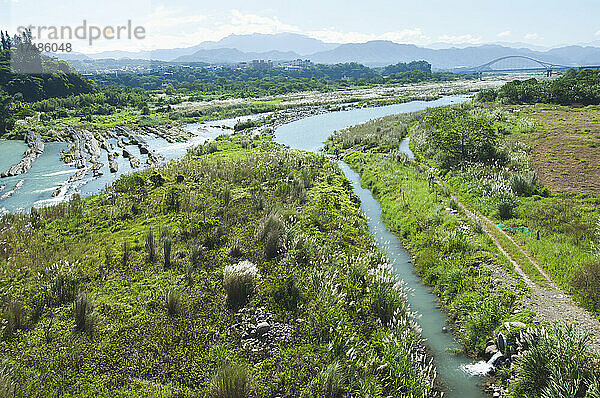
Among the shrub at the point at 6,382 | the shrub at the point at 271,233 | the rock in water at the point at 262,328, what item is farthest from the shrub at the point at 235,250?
the shrub at the point at 6,382

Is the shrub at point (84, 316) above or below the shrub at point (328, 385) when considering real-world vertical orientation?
above

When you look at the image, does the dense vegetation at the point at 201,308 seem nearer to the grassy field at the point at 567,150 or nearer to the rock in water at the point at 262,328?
the rock in water at the point at 262,328

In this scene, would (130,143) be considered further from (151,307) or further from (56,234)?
(151,307)

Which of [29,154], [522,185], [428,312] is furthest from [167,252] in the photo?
[29,154]

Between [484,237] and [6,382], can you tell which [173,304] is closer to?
[6,382]


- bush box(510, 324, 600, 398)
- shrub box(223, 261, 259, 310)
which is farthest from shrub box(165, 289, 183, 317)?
bush box(510, 324, 600, 398)

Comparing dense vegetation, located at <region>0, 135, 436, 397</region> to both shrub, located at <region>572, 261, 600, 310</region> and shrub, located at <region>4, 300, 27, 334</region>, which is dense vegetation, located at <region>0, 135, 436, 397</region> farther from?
shrub, located at <region>572, 261, 600, 310</region>

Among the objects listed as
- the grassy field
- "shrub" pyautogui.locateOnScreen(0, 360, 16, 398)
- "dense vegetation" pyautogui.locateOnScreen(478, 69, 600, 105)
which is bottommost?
"shrub" pyautogui.locateOnScreen(0, 360, 16, 398)
